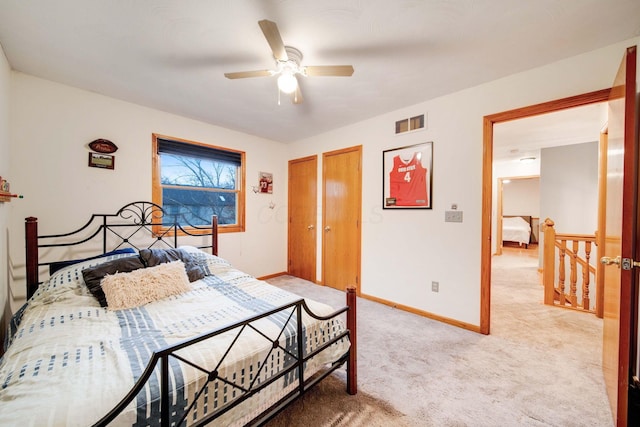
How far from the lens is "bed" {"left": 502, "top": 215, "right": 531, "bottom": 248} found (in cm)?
734

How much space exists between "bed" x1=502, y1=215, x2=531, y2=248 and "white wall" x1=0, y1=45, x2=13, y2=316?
10.3 meters

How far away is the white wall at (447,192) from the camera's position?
79.4 inches

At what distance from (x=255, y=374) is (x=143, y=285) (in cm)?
120

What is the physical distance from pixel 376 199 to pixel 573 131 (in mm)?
3307

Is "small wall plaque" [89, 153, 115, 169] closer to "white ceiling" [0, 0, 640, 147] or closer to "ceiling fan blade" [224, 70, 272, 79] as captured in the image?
"white ceiling" [0, 0, 640, 147]

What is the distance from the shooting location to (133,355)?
1.09m

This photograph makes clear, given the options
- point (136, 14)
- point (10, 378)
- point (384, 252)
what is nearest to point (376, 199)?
point (384, 252)

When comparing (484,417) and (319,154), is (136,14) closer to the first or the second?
(319,154)

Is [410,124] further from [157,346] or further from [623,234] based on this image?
[157,346]

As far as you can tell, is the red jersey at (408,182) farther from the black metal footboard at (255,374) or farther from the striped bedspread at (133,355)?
the striped bedspread at (133,355)

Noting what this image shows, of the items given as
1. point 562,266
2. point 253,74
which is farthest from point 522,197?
point 253,74

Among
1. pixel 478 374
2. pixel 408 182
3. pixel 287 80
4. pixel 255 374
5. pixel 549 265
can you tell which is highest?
pixel 287 80

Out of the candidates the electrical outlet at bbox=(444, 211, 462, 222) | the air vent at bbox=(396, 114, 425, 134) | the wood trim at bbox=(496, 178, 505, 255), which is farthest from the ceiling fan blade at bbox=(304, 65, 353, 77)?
the wood trim at bbox=(496, 178, 505, 255)

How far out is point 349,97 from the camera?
2.62m
